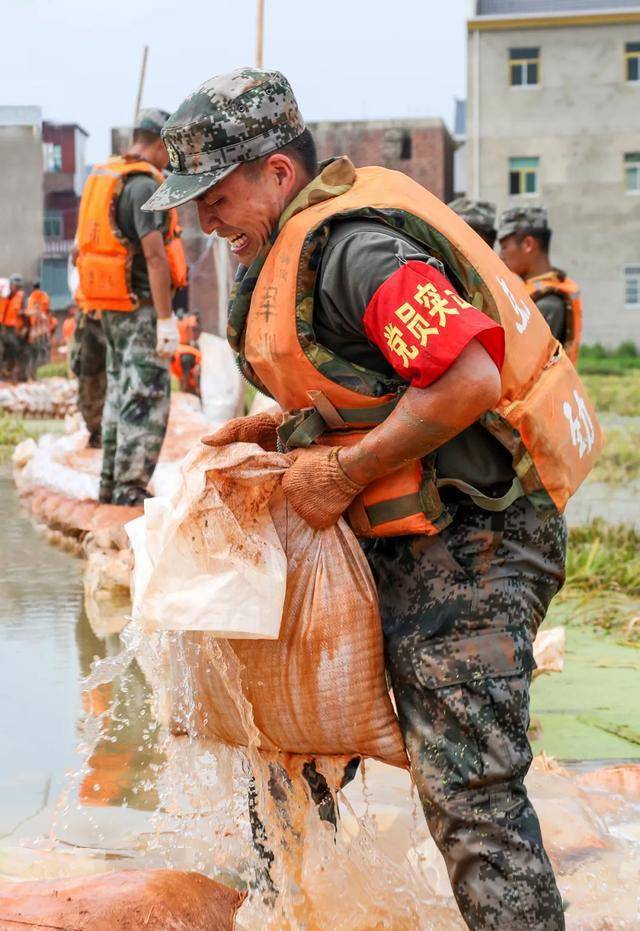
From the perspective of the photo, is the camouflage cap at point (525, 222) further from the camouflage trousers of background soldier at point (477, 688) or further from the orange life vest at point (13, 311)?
the orange life vest at point (13, 311)

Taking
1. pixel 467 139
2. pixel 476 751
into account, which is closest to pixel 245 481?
pixel 476 751

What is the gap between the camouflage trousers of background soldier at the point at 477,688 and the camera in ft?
7.70

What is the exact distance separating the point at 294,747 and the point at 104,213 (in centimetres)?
513

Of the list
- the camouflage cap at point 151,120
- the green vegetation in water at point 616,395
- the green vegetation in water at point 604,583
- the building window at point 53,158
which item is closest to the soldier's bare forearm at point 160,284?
the camouflage cap at point 151,120

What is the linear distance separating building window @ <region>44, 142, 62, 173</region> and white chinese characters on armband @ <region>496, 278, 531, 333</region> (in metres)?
52.0

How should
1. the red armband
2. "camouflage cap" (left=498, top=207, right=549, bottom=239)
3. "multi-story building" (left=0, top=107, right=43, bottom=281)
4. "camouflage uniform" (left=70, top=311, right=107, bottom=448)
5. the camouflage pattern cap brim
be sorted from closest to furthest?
the red armband → the camouflage pattern cap brim → "camouflage cap" (left=498, top=207, right=549, bottom=239) → "camouflage uniform" (left=70, top=311, right=107, bottom=448) → "multi-story building" (left=0, top=107, right=43, bottom=281)

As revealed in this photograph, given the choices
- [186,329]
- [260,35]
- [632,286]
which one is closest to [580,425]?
[260,35]

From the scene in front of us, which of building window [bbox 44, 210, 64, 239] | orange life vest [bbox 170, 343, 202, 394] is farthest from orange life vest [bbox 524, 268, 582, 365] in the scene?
building window [bbox 44, 210, 64, 239]

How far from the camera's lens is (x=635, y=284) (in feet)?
116

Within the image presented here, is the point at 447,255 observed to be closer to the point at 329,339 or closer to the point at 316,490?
the point at 329,339

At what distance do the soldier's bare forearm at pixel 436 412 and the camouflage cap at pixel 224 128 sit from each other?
1.98 feet

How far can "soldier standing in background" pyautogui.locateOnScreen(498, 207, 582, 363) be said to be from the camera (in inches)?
253

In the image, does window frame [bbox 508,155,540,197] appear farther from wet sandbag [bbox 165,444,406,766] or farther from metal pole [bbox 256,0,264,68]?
wet sandbag [bbox 165,444,406,766]

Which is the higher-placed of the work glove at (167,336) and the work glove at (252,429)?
the work glove at (167,336)
